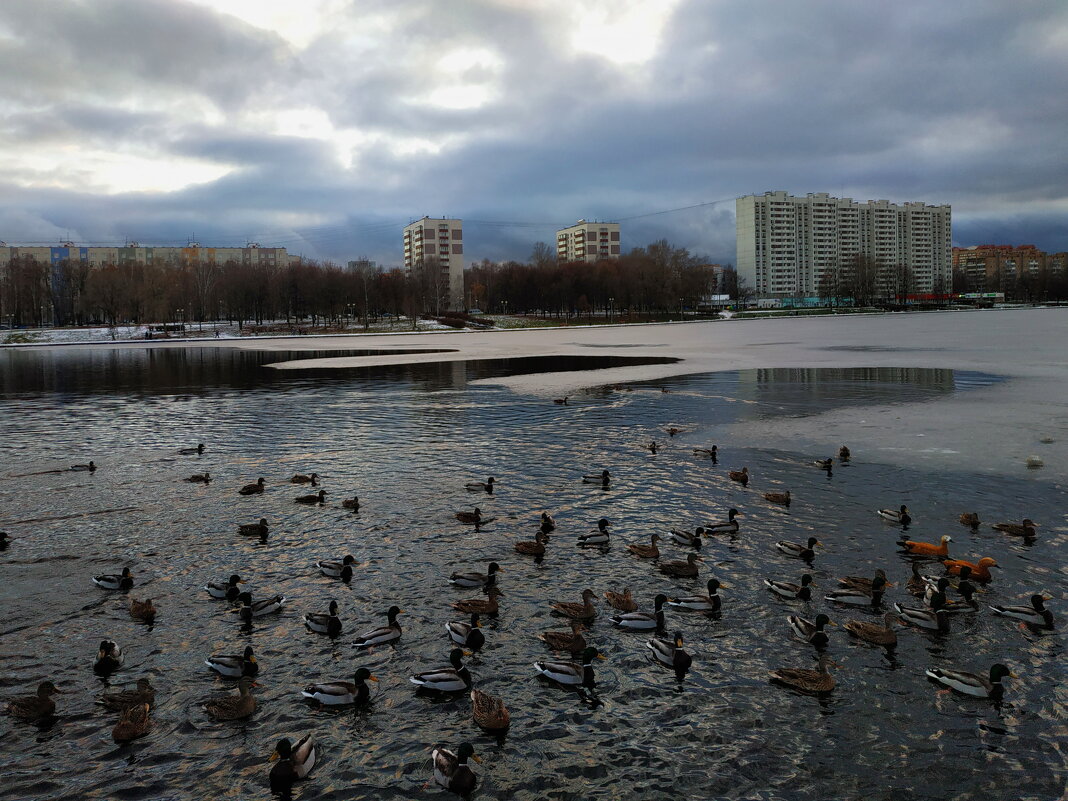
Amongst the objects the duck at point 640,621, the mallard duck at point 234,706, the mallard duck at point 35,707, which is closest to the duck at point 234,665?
the mallard duck at point 234,706

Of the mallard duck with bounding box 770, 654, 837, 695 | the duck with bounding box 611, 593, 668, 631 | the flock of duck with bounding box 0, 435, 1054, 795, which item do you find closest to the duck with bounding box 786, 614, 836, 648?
the flock of duck with bounding box 0, 435, 1054, 795

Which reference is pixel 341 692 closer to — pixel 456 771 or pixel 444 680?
pixel 444 680

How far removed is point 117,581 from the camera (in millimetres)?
13781

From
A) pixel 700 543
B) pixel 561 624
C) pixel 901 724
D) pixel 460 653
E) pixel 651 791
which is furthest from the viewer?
pixel 700 543

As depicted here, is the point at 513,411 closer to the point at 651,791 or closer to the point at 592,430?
the point at 592,430

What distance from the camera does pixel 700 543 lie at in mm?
15453

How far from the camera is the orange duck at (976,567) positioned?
13133 mm

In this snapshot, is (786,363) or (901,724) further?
(786,363)

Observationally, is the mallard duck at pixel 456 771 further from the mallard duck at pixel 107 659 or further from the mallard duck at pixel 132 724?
the mallard duck at pixel 107 659

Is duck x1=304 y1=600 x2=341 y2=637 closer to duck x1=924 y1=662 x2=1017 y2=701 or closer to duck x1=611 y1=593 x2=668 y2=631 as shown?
duck x1=611 y1=593 x2=668 y2=631

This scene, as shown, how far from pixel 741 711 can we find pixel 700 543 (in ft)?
19.1

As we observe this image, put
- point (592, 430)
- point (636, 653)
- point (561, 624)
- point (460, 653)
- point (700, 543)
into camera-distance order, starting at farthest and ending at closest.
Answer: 1. point (592, 430)
2. point (700, 543)
3. point (561, 624)
4. point (636, 653)
5. point (460, 653)

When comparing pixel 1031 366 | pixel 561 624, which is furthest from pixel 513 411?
pixel 1031 366

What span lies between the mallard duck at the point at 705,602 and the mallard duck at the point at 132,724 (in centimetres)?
760
